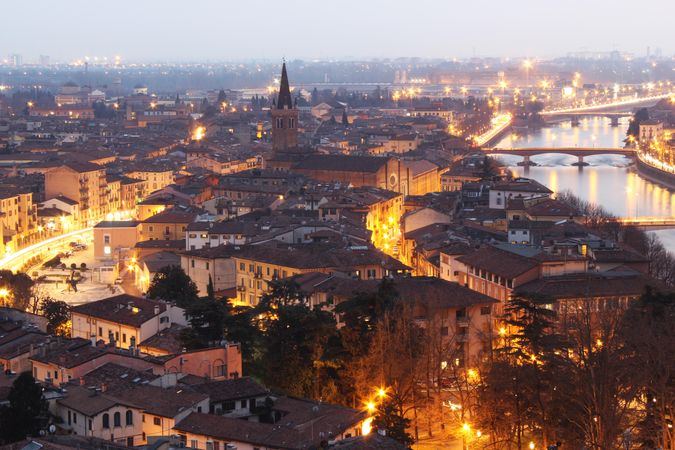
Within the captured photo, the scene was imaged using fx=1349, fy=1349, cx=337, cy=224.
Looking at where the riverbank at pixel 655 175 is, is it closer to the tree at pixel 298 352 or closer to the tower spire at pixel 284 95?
the tower spire at pixel 284 95

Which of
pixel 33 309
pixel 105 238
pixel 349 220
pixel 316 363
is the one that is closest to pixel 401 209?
pixel 349 220

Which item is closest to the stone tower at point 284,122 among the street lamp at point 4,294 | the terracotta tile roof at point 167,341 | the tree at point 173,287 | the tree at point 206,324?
the street lamp at point 4,294

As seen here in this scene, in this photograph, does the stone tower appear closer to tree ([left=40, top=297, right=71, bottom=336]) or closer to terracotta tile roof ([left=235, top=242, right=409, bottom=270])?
terracotta tile roof ([left=235, top=242, right=409, bottom=270])

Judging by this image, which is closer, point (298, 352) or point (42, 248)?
point (298, 352)

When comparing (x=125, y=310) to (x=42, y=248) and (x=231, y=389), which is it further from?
(x=42, y=248)

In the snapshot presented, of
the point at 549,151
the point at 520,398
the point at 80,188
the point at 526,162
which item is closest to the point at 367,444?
the point at 520,398

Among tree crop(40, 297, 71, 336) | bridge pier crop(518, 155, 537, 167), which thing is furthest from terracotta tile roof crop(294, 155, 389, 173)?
tree crop(40, 297, 71, 336)
